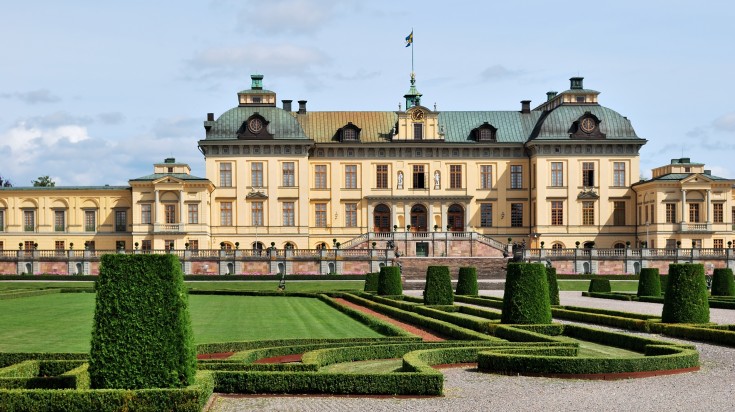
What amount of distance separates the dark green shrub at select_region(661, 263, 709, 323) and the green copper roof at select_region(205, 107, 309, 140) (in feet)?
142

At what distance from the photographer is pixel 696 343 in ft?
66.1

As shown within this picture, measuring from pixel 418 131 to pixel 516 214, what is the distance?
878 centimetres

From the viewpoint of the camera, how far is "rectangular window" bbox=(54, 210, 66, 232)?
211 ft

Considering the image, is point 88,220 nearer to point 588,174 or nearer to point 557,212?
point 557,212

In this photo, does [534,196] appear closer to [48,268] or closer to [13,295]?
[48,268]

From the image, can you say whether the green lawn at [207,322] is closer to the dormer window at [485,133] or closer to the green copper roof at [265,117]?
the green copper roof at [265,117]

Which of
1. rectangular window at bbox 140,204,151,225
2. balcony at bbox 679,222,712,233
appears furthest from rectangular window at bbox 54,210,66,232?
balcony at bbox 679,222,712,233

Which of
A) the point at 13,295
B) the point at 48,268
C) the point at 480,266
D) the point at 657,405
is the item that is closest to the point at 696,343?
the point at 657,405

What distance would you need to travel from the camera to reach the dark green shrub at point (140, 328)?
11492 millimetres

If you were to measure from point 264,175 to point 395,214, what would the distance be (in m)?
9.22

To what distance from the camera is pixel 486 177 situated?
217 feet

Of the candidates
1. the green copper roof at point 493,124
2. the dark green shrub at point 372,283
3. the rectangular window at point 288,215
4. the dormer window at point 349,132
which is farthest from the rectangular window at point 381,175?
the dark green shrub at point 372,283

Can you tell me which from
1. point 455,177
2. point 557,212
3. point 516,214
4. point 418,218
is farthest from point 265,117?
point 557,212

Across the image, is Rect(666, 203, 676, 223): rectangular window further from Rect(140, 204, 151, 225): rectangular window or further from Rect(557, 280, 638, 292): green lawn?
Rect(140, 204, 151, 225): rectangular window
